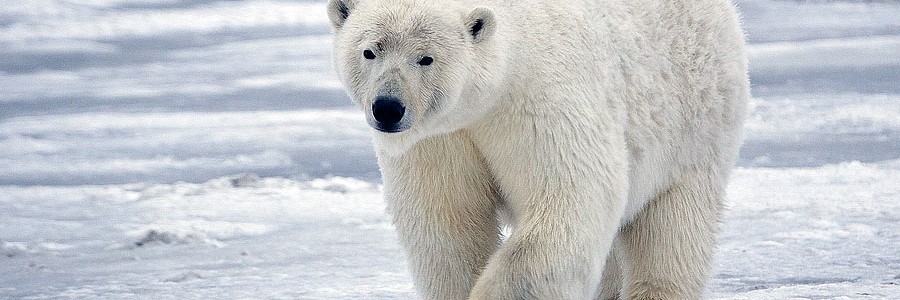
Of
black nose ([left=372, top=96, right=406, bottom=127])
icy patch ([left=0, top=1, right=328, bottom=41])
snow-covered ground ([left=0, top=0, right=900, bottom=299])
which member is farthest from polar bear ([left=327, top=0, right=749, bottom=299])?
icy patch ([left=0, top=1, right=328, bottom=41])

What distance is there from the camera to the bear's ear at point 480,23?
311cm

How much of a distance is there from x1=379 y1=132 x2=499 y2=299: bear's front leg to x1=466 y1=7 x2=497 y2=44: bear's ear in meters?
0.38

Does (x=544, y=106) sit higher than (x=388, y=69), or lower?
lower

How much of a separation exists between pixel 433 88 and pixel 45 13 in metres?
11.5

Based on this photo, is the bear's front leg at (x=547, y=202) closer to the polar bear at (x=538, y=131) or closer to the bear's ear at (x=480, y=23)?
the polar bear at (x=538, y=131)

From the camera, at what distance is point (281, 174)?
22.8 ft

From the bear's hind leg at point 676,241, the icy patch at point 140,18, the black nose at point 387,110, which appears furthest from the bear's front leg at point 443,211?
the icy patch at point 140,18

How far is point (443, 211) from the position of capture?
11.6ft

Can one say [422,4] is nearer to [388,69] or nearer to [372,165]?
[388,69]

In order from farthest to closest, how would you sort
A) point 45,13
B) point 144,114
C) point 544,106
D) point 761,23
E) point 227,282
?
point 45,13
point 761,23
point 144,114
point 227,282
point 544,106

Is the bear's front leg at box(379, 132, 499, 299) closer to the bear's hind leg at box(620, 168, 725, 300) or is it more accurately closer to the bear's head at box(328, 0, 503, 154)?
the bear's head at box(328, 0, 503, 154)

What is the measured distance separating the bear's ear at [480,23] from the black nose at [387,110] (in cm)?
31

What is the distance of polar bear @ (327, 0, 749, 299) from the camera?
3.09 m

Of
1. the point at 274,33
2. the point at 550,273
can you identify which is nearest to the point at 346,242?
the point at 550,273
